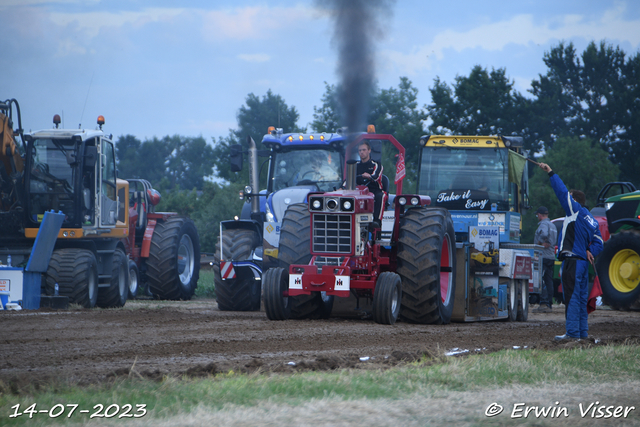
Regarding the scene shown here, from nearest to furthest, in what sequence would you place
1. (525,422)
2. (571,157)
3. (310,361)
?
1. (525,422)
2. (310,361)
3. (571,157)

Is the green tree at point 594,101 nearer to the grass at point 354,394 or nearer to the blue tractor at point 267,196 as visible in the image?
the blue tractor at point 267,196

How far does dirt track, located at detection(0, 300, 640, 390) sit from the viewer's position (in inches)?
236

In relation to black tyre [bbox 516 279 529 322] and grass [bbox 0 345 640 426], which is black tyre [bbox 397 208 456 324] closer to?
black tyre [bbox 516 279 529 322]

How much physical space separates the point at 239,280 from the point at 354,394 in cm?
876

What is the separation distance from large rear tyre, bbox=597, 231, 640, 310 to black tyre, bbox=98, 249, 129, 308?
9490 millimetres

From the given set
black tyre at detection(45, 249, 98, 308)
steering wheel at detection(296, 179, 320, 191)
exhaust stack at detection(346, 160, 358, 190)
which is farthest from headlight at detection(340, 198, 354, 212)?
black tyre at detection(45, 249, 98, 308)

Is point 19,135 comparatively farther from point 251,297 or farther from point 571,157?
point 571,157

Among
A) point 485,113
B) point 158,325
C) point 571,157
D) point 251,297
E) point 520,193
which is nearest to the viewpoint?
point 158,325

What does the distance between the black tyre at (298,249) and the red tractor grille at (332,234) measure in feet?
0.47

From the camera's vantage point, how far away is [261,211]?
13.9 metres

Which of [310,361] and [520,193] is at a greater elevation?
[520,193]

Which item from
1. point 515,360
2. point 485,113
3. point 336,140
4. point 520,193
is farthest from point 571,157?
point 515,360

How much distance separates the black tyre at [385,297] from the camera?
9.62 metres

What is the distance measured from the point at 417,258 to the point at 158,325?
3466 millimetres
